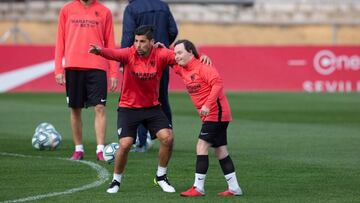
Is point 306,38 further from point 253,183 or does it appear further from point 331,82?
point 253,183

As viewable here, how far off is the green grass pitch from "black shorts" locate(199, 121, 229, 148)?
52 cm

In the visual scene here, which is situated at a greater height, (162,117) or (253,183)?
(162,117)

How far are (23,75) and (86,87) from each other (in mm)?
16391

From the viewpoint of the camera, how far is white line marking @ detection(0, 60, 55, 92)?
27.9m

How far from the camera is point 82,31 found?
1209 centimetres

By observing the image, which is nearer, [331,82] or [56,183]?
[56,183]

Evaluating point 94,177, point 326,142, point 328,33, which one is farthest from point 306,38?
point 94,177

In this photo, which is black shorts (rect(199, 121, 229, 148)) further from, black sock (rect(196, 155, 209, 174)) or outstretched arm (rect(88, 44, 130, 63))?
outstretched arm (rect(88, 44, 130, 63))

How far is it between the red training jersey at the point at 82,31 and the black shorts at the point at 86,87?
0.32 ft

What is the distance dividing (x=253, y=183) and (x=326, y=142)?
476 cm

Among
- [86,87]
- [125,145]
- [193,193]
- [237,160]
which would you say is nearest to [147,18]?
[86,87]

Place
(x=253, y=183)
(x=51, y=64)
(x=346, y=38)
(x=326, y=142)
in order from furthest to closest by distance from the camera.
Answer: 1. (x=346, y=38)
2. (x=51, y=64)
3. (x=326, y=142)
4. (x=253, y=183)

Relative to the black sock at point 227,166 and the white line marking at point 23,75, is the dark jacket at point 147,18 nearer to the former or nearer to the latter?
the black sock at point 227,166

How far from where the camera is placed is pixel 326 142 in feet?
48.1
